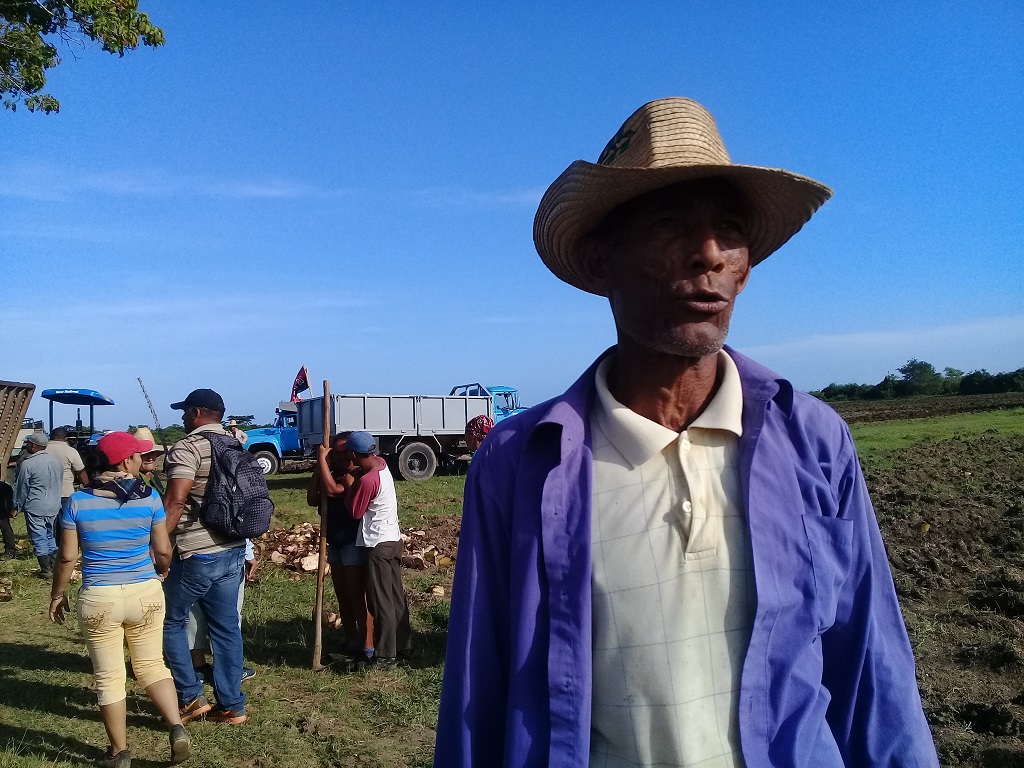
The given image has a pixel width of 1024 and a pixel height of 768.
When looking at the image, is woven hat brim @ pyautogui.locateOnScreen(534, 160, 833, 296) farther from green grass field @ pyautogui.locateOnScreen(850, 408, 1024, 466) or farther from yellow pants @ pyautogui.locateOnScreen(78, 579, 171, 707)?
green grass field @ pyautogui.locateOnScreen(850, 408, 1024, 466)

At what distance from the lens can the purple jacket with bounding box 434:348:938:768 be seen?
1.44 metres

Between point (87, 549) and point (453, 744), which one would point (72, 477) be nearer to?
point (87, 549)

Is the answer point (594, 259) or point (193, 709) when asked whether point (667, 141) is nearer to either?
point (594, 259)

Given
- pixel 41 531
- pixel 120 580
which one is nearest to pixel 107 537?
pixel 120 580

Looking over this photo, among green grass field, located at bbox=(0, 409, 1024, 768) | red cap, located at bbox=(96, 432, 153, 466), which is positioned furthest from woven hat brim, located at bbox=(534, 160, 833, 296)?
green grass field, located at bbox=(0, 409, 1024, 768)

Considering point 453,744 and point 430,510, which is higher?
point 453,744

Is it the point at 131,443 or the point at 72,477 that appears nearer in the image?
the point at 131,443

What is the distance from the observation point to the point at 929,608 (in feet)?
21.4

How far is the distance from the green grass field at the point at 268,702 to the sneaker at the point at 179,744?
146 mm

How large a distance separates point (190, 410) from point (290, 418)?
54.2 feet

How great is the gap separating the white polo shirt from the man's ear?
48 centimetres

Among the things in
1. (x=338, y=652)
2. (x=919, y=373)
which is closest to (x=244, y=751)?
(x=338, y=652)

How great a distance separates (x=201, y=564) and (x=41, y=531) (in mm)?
6704

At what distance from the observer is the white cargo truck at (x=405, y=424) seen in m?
19.1
